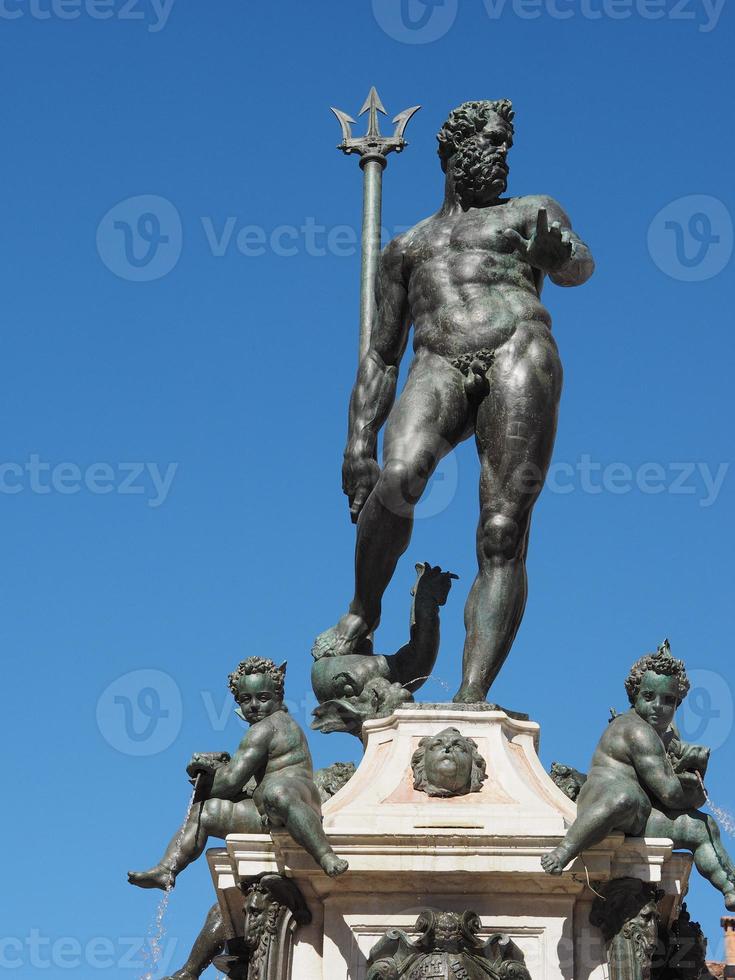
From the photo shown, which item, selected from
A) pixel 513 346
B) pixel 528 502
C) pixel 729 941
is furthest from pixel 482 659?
pixel 729 941

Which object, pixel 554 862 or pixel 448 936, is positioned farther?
pixel 448 936

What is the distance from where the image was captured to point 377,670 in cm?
1495

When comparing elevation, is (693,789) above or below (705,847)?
above

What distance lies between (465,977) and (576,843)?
0.98 metres

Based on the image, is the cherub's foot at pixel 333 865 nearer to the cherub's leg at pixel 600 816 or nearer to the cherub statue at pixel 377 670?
the cherub's leg at pixel 600 816

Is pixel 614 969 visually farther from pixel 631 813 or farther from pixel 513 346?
pixel 513 346

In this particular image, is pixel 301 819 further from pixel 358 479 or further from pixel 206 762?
pixel 358 479

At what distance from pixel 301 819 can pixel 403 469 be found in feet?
9.07

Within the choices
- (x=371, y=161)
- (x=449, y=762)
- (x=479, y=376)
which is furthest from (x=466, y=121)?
(x=449, y=762)

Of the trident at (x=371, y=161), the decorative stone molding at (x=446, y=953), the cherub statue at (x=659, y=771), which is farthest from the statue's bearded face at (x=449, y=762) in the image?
the trident at (x=371, y=161)

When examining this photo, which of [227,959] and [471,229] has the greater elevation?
[471,229]

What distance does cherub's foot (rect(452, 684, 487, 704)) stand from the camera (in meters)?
14.0

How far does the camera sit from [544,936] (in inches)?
513

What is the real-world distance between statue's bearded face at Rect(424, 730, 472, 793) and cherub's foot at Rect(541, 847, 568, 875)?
3.07ft
